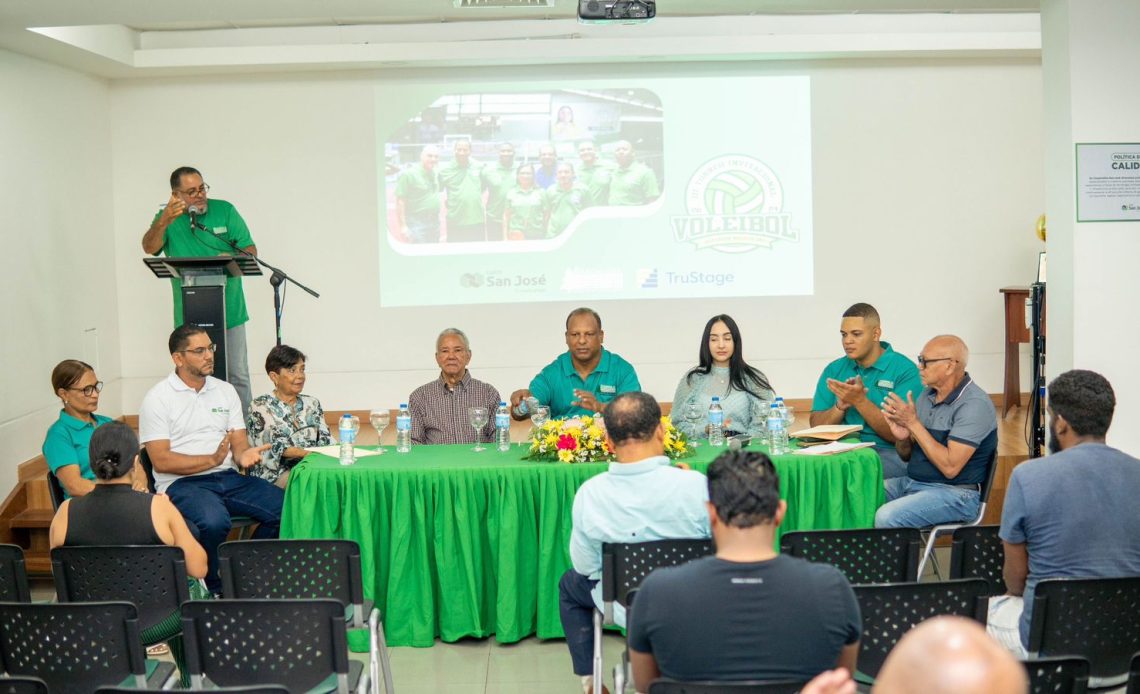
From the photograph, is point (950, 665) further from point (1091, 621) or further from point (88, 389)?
point (88, 389)

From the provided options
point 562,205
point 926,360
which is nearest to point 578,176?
point 562,205

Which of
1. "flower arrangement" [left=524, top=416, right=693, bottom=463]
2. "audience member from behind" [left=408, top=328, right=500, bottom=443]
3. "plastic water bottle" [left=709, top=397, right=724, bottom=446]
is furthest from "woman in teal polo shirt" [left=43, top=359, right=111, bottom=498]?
"plastic water bottle" [left=709, top=397, right=724, bottom=446]

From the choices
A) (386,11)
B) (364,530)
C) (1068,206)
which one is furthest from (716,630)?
(386,11)

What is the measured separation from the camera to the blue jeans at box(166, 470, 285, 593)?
521cm

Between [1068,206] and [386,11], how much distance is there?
358 cm

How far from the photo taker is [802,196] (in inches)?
363

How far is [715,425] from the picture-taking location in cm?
525

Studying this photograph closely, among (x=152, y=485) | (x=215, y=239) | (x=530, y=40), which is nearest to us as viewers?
(x=152, y=485)

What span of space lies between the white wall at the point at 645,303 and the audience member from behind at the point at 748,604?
6.77 m

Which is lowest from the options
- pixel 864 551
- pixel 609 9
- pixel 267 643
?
pixel 267 643

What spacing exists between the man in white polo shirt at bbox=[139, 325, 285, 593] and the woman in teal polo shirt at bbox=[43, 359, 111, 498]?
0.80 ft

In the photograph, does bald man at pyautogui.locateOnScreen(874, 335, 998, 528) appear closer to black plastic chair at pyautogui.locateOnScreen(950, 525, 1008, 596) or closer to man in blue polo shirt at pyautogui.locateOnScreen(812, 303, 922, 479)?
man in blue polo shirt at pyautogui.locateOnScreen(812, 303, 922, 479)

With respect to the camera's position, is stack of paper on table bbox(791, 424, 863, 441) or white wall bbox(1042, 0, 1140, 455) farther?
white wall bbox(1042, 0, 1140, 455)

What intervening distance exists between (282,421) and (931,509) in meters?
3.04
